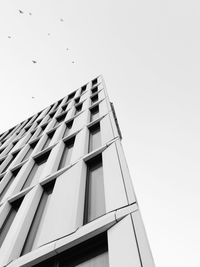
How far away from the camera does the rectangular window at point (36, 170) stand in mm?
7010

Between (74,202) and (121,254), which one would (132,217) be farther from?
(74,202)

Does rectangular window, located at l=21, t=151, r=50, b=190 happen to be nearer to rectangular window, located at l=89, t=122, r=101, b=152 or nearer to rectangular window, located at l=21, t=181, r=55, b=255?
rectangular window, located at l=21, t=181, r=55, b=255

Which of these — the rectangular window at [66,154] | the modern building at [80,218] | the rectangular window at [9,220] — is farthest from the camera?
the rectangular window at [66,154]

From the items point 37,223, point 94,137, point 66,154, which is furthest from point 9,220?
point 94,137

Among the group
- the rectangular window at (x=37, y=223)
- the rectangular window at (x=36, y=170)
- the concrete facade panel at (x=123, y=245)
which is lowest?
the concrete facade panel at (x=123, y=245)

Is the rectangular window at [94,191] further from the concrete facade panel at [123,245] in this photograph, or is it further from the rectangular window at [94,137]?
the rectangular window at [94,137]

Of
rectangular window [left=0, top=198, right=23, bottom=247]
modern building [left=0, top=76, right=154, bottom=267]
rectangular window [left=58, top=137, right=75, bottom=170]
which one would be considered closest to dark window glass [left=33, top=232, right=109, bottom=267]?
modern building [left=0, top=76, right=154, bottom=267]

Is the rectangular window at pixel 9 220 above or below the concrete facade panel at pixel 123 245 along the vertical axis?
above

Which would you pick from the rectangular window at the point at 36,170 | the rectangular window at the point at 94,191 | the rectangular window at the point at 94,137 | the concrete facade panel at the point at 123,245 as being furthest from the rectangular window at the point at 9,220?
the concrete facade panel at the point at 123,245

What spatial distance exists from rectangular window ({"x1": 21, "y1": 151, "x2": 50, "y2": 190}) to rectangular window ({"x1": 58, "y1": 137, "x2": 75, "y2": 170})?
31.3 inches

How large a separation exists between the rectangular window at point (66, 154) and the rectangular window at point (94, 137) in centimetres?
75

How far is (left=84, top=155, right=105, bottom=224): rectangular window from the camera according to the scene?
394 cm

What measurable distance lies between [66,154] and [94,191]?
317 centimetres

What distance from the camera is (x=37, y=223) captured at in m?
4.54
